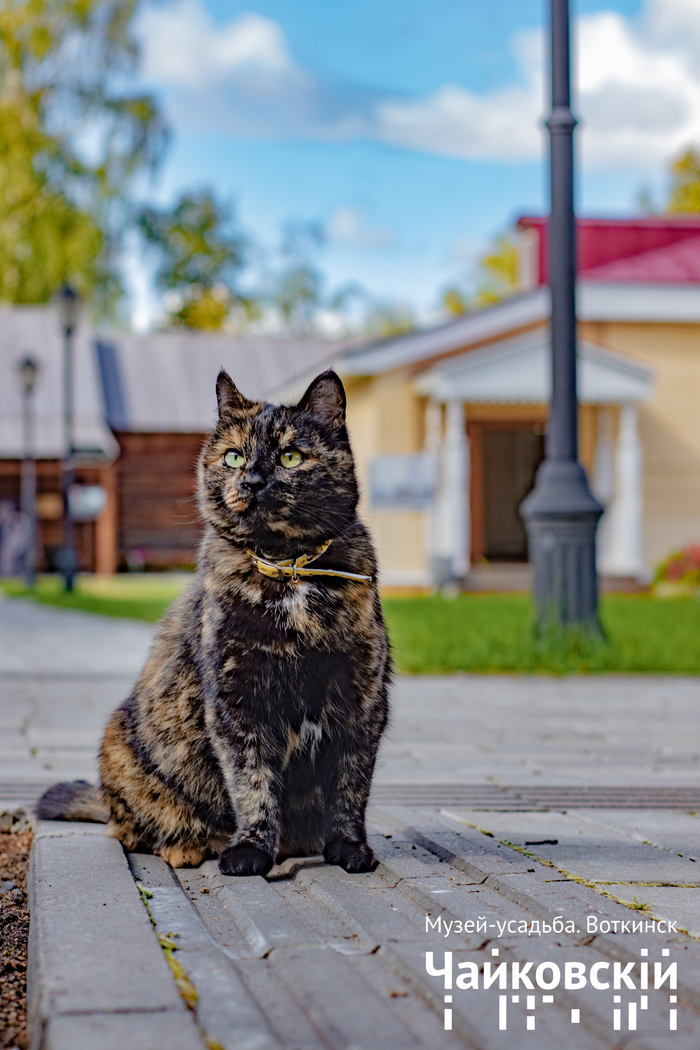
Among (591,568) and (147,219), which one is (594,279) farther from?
(147,219)

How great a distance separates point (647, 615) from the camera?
41.8ft

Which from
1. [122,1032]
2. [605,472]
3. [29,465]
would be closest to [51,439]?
[29,465]

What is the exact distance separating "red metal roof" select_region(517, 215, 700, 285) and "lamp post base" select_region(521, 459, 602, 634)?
1344cm

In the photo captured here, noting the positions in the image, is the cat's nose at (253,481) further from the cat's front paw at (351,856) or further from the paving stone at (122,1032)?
the paving stone at (122,1032)

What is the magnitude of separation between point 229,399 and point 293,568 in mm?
565

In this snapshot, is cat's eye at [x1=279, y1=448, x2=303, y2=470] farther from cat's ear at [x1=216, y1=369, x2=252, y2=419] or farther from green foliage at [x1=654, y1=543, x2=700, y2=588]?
green foliage at [x1=654, y1=543, x2=700, y2=588]

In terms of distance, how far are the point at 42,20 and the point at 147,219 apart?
1121cm

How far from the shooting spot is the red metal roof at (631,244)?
70.9 ft

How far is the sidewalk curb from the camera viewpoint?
1984 mm

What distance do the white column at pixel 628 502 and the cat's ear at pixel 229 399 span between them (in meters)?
16.6

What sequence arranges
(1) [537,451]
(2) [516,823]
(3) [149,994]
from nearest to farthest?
(3) [149,994] < (2) [516,823] < (1) [537,451]

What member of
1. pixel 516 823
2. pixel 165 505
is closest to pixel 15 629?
pixel 516 823

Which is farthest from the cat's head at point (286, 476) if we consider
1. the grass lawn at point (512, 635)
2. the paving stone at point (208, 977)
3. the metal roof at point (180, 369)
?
the metal roof at point (180, 369)

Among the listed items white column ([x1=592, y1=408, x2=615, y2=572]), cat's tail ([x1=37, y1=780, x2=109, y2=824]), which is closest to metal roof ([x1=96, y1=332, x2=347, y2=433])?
white column ([x1=592, y1=408, x2=615, y2=572])
